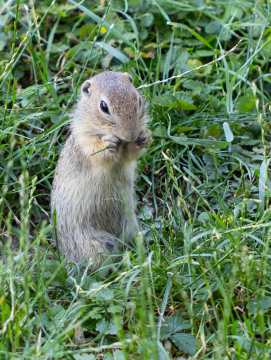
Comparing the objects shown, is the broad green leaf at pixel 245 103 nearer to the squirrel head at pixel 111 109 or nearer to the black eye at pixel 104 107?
the squirrel head at pixel 111 109

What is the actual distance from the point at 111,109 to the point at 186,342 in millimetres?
1945

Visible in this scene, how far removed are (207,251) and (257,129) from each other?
7.68 feet

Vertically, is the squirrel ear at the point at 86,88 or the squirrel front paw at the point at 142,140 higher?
the squirrel ear at the point at 86,88

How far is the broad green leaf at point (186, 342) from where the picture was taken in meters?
3.24

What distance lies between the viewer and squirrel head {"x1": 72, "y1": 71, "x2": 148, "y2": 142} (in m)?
4.04

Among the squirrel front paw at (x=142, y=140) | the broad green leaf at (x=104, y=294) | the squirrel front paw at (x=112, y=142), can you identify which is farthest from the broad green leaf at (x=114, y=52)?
the broad green leaf at (x=104, y=294)

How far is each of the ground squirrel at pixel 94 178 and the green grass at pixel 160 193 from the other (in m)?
0.29

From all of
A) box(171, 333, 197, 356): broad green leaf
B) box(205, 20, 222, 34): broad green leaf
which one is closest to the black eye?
box(171, 333, 197, 356): broad green leaf

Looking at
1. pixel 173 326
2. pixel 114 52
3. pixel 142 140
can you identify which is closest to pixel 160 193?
pixel 142 140

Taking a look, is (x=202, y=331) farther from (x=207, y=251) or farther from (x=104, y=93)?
(x=104, y=93)

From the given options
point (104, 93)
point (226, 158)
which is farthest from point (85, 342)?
point (226, 158)

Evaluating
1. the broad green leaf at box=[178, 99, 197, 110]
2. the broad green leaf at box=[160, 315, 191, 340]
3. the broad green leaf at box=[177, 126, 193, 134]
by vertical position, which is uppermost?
the broad green leaf at box=[178, 99, 197, 110]

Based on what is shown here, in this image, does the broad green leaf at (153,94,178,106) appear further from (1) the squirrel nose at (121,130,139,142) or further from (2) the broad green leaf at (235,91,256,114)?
(1) the squirrel nose at (121,130,139,142)

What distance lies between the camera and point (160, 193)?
213 inches
